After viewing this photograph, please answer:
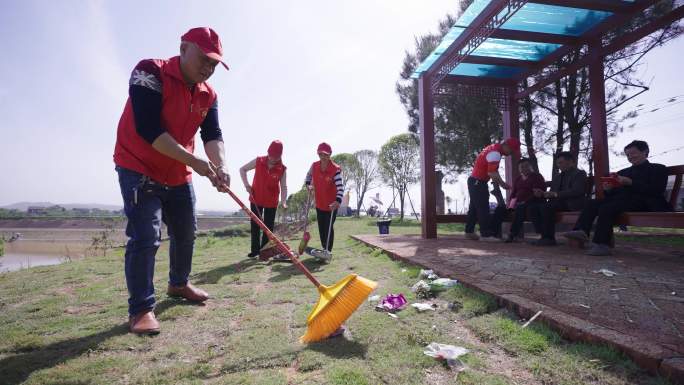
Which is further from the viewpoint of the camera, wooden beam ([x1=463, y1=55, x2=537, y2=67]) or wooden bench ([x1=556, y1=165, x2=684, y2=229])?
wooden beam ([x1=463, y1=55, x2=537, y2=67])

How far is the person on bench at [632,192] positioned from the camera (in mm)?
4301

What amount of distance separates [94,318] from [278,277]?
5.74ft

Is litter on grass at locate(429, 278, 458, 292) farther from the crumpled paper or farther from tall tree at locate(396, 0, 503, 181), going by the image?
tall tree at locate(396, 0, 503, 181)

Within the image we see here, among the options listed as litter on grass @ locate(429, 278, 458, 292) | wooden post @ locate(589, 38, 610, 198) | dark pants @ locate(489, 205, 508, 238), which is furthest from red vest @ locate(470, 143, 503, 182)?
litter on grass @ locate(429, 278, 458, 292)

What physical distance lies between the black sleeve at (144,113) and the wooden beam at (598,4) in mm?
5199

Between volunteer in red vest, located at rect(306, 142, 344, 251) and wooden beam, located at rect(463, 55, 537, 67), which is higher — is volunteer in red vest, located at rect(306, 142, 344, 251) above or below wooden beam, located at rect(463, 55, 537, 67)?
below

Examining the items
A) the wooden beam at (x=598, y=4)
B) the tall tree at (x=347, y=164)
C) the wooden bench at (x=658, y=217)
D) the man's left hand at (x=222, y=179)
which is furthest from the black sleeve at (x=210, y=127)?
the tall tree at (x=347, y=164)

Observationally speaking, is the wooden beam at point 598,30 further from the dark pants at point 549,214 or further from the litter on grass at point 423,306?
the litter on grass at point 423,306

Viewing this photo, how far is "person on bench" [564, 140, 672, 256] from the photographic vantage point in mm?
4301

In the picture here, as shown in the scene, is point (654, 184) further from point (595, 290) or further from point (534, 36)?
point (534, 36)

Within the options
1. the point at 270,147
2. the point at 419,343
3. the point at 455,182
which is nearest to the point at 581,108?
the point at 455,182

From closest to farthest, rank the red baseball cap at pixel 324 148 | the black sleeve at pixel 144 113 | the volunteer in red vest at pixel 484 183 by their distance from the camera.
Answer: the black sleeve at pixel 144 113 < the red baseball cap at pixel 324 148 < the volunteer in red vest at pixel 484 183

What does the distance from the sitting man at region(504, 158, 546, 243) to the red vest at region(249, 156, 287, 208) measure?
393cm

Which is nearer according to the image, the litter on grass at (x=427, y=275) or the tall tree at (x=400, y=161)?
the litter on grass at (x=427, y=275)
